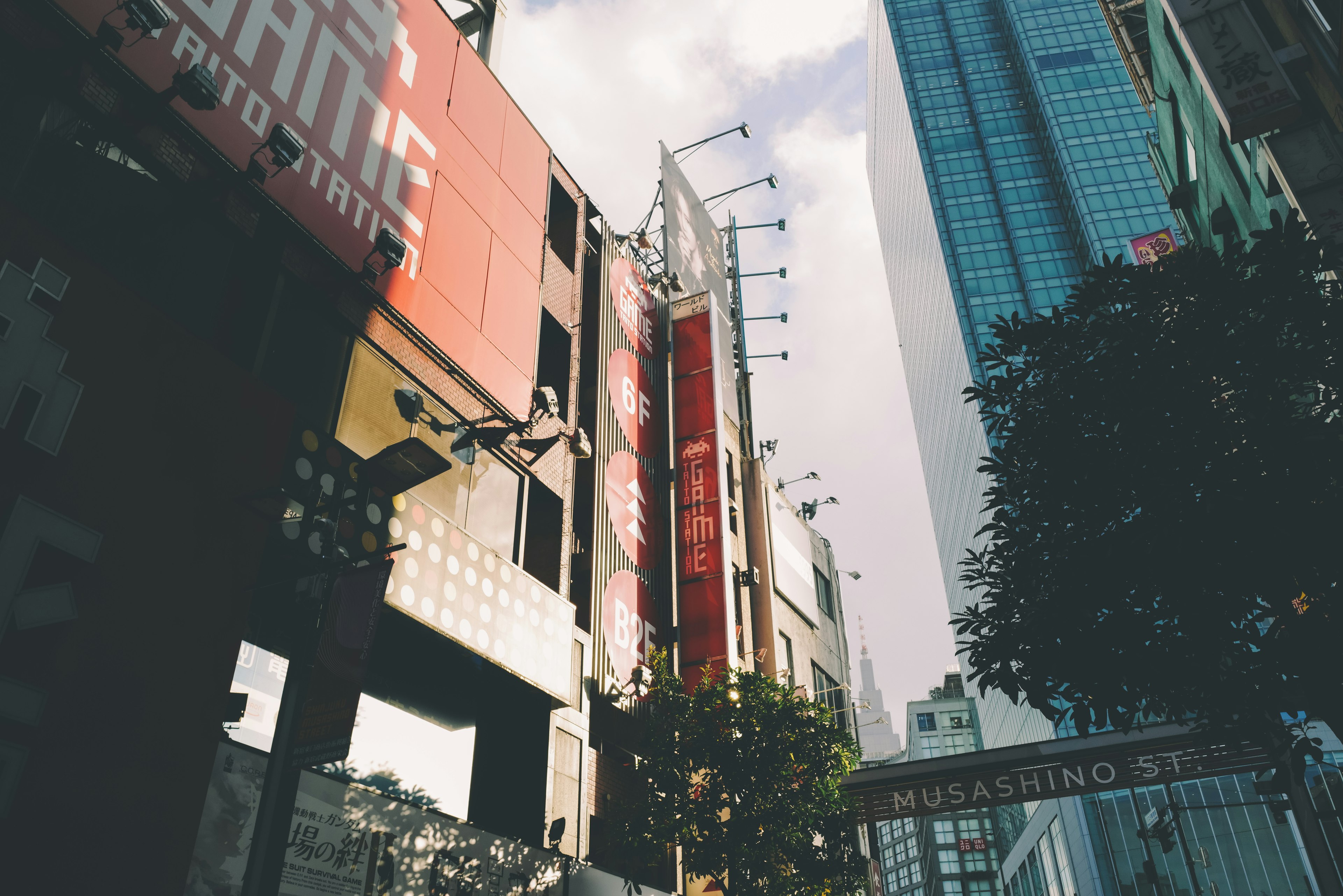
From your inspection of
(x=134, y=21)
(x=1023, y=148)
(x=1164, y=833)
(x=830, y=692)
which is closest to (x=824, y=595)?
(x=830, y=692)

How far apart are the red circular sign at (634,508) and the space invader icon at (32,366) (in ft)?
50.8

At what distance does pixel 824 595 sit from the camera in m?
43.8

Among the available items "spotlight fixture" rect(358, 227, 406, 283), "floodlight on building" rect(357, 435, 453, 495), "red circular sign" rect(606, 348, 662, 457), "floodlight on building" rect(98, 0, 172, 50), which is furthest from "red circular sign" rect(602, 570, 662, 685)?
"floodlight on building" rect(98, 0, 172, 50)

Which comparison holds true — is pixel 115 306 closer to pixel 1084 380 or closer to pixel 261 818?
pixel 261 818

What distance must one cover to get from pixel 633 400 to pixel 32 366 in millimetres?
19079

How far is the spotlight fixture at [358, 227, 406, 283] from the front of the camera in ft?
53.1

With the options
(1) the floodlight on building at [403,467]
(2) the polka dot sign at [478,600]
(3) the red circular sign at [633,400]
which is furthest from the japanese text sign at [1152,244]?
(1) the floodlight on building at [403,467]

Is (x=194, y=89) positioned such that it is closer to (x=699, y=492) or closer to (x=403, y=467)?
(x=403, y=467)

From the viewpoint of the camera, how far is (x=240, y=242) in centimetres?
1431

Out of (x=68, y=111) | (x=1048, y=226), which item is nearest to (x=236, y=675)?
(x=68, y=111)

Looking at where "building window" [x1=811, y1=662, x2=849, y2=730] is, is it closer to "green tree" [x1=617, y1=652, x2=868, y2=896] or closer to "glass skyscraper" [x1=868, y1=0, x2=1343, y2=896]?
"green tree" [x1=617, y1=652, x2=868, y2=896]

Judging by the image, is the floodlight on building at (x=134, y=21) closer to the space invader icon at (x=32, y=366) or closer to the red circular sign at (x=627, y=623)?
the space invader icon at (x=32, y=366)

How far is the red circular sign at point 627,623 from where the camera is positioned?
73.6 ft

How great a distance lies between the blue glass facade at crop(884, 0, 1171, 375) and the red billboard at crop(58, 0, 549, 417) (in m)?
94.7
